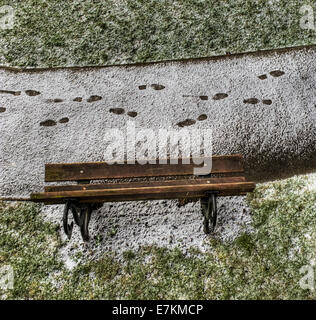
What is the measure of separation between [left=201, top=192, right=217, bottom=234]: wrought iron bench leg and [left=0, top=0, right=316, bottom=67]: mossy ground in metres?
3.35

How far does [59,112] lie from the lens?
18.0ft

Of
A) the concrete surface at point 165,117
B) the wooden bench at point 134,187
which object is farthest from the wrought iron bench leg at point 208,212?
the concrete surface at point 165,117

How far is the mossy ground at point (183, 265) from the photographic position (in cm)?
376

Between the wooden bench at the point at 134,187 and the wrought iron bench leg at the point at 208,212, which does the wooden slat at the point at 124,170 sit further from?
the wrought iron bench leg at the point at 208,212

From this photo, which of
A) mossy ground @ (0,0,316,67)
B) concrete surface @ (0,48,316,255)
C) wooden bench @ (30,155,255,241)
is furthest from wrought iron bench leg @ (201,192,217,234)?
mossy ground @ (0,0,316,67)

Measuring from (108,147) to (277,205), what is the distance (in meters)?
2.62

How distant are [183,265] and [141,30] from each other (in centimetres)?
482

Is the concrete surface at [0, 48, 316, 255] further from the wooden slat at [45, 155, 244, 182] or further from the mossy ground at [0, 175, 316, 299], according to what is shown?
the wooden slat at [45, 155, 244, 182]

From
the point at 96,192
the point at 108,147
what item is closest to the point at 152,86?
the point at 108,147

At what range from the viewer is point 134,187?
3.65 meters

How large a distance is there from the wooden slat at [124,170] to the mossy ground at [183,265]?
0.79m

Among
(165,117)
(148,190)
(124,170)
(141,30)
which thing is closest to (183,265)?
(148,190)

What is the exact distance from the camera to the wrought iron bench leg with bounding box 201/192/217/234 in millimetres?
3656

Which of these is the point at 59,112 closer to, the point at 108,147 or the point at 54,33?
the point at 108,147
